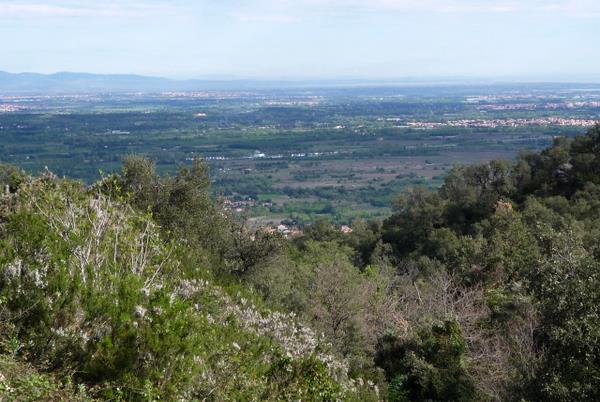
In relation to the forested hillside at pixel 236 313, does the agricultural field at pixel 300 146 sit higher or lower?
lower

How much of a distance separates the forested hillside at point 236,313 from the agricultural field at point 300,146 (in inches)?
1483

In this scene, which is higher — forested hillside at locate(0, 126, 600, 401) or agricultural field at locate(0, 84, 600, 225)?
forested hillside at locate(0, 126, 600, 401)

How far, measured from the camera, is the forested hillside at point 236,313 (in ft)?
18.7

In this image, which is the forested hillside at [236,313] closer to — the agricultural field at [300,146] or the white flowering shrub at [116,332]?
the white flowering shrub at [116,332]

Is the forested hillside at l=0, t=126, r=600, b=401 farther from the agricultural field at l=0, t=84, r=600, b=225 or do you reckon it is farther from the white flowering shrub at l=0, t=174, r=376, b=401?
the agricultural field at l=0, t=84, r=600, b=225

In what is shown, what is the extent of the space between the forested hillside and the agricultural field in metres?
37.7

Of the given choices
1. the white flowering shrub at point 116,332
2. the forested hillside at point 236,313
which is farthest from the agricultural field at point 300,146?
the white flowering shrub at point 116,332

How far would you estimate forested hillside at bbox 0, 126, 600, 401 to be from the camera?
5.70 metres

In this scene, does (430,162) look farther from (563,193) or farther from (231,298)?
(231,298)

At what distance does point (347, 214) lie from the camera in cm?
6544

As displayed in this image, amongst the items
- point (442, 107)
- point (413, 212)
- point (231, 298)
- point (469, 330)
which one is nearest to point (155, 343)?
point (231, 298)

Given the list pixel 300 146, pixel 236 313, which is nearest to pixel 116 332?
pixel 236 313

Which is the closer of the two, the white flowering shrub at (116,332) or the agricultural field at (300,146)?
the white flowering shrub at (116,332)

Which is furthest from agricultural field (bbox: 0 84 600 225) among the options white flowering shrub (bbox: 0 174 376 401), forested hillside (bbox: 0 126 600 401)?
white flowering shrub (bbox: 0 174 376 401)
